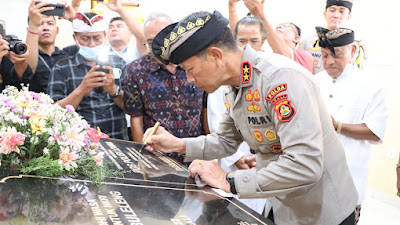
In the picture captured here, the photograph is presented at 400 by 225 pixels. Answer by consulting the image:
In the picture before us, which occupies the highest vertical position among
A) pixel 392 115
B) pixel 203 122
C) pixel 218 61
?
pixel 218 61

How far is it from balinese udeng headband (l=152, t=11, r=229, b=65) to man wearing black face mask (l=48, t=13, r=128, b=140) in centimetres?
130

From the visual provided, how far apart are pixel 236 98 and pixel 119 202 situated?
624mm

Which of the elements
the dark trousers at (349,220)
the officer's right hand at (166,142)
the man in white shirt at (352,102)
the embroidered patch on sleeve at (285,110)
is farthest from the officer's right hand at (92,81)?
the dark trousers at (349,220)

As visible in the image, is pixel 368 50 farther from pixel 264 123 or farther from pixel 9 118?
pixel 9 118

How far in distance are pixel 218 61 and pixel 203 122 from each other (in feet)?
4.62

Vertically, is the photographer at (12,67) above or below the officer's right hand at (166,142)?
above

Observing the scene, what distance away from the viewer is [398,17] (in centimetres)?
474

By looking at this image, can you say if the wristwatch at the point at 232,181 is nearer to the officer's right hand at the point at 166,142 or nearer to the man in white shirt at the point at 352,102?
the officer's right hand at the point at 166,142

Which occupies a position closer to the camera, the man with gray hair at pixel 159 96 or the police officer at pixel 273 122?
the police officer at pixel 273 122

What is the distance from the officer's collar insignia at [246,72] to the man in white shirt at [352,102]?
42.8 inches

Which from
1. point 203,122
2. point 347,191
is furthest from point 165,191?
point 203,122

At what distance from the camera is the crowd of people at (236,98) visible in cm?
141

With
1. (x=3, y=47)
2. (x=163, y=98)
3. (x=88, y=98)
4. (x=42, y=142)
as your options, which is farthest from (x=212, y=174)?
(x=3, y=47)

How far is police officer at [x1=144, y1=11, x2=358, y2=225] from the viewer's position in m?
1.35
